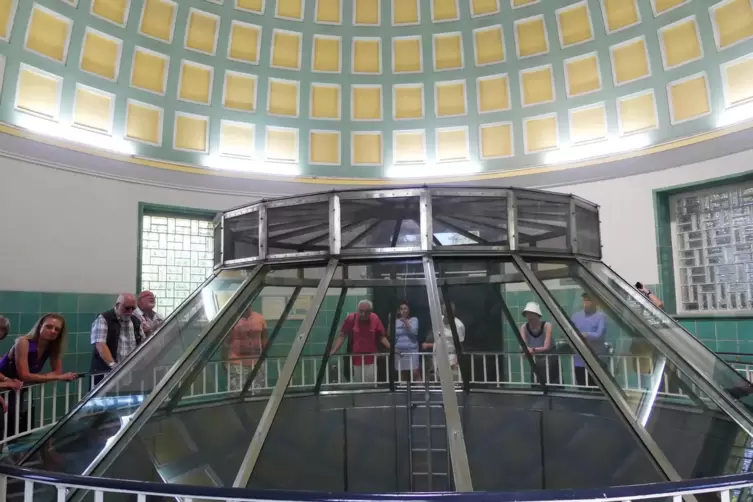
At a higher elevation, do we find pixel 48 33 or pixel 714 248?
pixel 48 33

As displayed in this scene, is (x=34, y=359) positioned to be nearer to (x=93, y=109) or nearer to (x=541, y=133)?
(x=93, y=109)

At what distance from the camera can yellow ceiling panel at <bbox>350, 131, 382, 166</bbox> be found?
9.98 m

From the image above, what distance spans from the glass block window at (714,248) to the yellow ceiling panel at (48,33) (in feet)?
28.4

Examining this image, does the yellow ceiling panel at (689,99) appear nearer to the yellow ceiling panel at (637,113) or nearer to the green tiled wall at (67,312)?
the yellow ceiling panel at (637,113)

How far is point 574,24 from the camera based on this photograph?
29.1 ft

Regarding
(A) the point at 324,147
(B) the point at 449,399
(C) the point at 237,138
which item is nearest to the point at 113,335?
(B) the point at 449,399

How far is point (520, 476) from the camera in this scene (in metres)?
3.93

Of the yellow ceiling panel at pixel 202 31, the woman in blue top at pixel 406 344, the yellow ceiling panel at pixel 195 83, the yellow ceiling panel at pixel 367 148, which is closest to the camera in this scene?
the woman in blue top at pixel 406 344

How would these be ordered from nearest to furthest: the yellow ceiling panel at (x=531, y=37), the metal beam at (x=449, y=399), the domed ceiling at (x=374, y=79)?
the metal beam at (x=449, y=399) → the domed ceiling at (x=374, y=79) → the yellow ceiling panel at (x=531, y=37)

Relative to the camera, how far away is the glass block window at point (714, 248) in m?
7.46

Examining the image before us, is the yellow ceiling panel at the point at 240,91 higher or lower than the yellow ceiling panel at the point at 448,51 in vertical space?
lower

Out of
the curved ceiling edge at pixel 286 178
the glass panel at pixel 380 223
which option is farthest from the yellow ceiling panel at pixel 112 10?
the glass panel at pixel 380 223

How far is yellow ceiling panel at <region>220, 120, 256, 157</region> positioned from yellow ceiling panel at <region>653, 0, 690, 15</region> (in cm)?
631

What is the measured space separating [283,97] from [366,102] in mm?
1432
